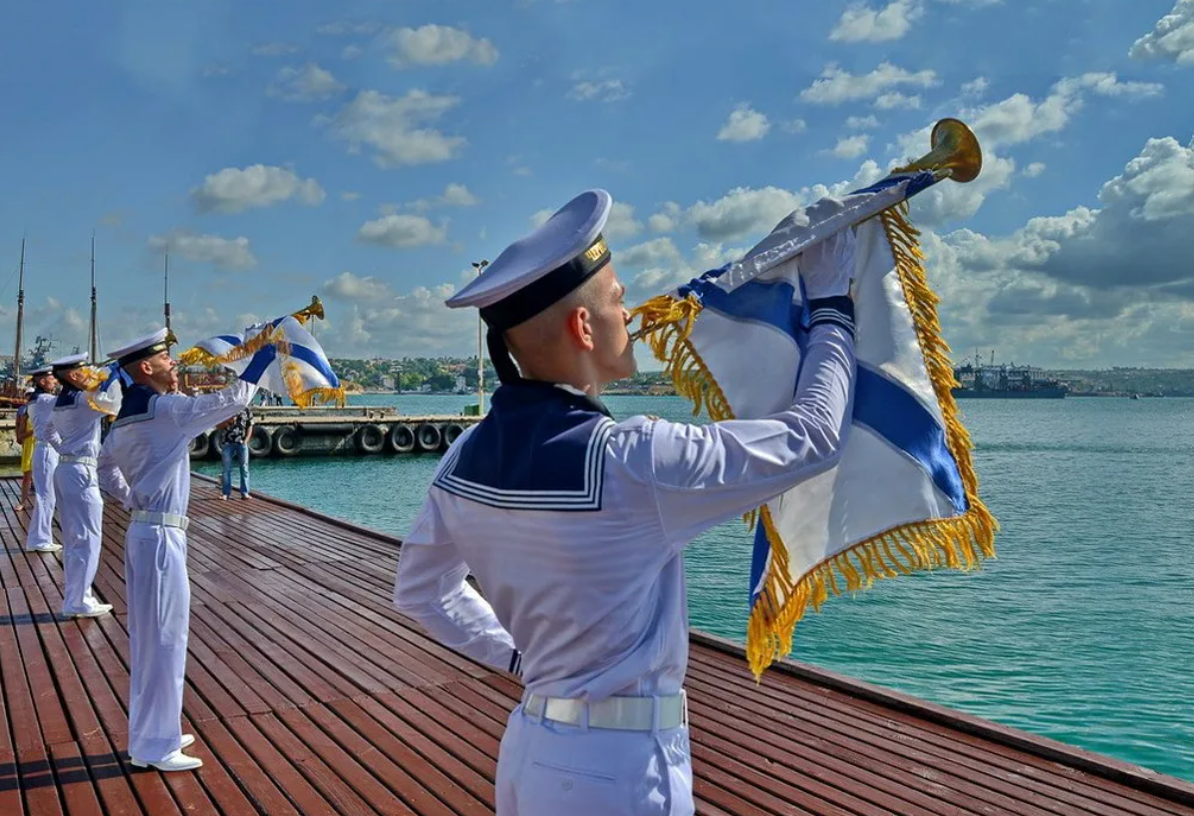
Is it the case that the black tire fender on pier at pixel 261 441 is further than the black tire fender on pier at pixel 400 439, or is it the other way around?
the black tire fender on pier at pixel 400 439

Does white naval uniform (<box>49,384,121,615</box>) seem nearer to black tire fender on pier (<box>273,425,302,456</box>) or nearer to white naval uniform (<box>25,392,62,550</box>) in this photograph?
white naval uniform (<box>25,392,62,550</box>)

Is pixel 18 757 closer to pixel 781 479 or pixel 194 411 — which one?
pixel 194 411

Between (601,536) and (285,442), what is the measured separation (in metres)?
31.7

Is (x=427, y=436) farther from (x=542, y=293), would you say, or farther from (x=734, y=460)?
(x=734, y=460)

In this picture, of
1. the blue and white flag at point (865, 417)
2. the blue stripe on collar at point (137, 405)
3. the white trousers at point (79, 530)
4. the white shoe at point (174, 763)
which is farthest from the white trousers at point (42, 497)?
the blue and white flag at point (865, 417)

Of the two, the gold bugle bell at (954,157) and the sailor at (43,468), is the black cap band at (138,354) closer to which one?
the gold bugle bell at (954,157)

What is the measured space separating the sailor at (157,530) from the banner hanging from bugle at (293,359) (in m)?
0.06

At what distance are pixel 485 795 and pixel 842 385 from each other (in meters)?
2.60

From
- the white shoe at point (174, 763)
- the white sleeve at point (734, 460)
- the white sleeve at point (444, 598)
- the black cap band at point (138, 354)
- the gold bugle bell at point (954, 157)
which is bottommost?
the white shoe at point (174, 763)

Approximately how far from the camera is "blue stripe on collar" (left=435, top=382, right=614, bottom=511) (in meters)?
1.33

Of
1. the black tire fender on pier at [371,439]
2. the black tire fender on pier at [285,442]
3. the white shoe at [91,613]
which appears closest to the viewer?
the white shoe at [91,613]

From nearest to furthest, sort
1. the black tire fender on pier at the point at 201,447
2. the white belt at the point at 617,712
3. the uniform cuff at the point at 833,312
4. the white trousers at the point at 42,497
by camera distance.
Result: the white belt at the point at 617,712, the uniform cuff at the point at 833,312, the white trousers at the point at 42,497, the black tire fender on pier at the point at 201,447

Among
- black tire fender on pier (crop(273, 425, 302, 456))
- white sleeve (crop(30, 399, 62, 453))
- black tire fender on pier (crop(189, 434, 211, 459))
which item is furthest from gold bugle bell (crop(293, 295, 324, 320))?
black tire fender on pier (crop(273, 425, 302, 456))

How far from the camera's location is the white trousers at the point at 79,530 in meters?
6.30
